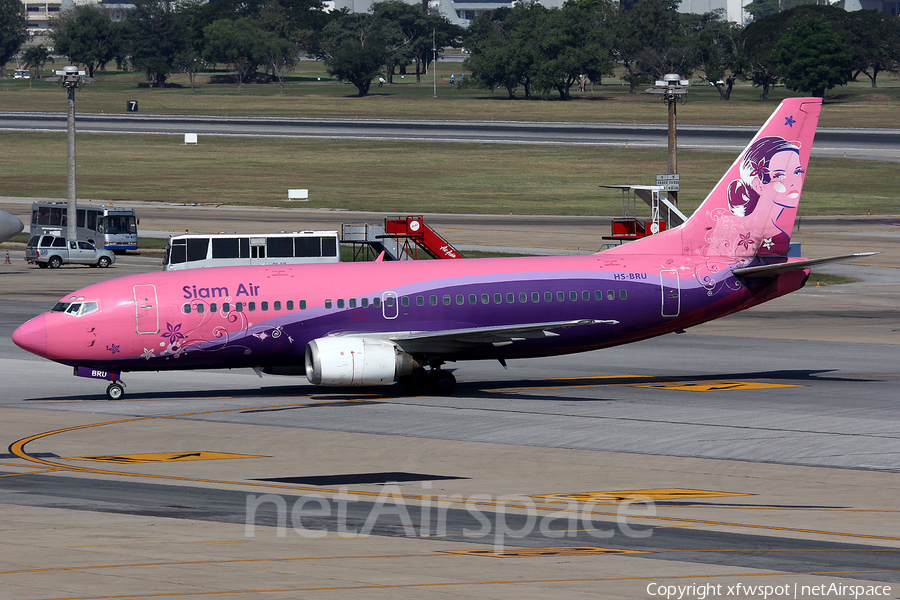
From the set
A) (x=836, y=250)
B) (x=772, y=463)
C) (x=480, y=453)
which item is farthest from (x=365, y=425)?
(x=836, y=250)

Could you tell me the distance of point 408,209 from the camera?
11319 cm

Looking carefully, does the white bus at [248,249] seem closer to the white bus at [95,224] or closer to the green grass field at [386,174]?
the white bus at [95,224]

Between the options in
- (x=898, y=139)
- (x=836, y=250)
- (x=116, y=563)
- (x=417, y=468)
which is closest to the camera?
(x=116, y=563)

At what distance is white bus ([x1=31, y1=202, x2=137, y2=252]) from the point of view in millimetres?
89125

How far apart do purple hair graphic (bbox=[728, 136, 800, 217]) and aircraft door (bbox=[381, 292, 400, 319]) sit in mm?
12715

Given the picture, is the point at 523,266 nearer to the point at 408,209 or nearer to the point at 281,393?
the point at 281,393

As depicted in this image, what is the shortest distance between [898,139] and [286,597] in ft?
517

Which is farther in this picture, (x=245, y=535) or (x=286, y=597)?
(x=245, y=535)

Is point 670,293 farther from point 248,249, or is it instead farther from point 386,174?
point 386,174

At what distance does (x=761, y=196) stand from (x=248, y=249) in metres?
32.9

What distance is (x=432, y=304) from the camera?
39344 mm

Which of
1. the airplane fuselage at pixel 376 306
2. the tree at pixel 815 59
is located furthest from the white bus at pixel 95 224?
the tree at pixel 815 59

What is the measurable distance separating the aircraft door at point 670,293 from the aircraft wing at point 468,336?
231cm

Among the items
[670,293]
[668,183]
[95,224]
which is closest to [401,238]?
[668,183]
